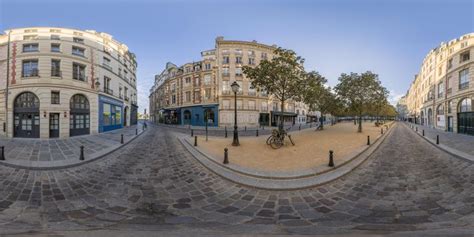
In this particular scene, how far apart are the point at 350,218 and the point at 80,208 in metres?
5.20

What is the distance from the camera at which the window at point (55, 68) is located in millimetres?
18250

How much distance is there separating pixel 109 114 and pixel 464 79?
37.3m

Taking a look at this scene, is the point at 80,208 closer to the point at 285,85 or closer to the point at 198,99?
the point at 285,85

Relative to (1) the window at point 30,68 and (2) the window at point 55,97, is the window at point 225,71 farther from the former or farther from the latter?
(1) the window at point 30,68

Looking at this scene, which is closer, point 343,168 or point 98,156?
point 343,168

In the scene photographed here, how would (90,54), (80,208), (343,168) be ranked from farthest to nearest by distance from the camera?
(90,54)
(343,168)
(80,208)

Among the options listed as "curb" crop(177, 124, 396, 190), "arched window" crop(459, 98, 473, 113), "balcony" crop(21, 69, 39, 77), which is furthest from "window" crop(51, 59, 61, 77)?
"arched window" crop(459, 98, 473, 113)

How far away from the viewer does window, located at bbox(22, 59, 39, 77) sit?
58.7 feet

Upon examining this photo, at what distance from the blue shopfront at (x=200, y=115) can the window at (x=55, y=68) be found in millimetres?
20343

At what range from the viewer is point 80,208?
4.54m

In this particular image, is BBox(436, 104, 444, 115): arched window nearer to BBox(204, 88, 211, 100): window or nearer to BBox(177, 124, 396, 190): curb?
BBox(177, 124, 396, 190): curb

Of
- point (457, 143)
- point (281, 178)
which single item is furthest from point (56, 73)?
point (457, 143)

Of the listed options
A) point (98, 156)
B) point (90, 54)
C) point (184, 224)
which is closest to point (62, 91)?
point (90, 54)

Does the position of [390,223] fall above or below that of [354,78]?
below
